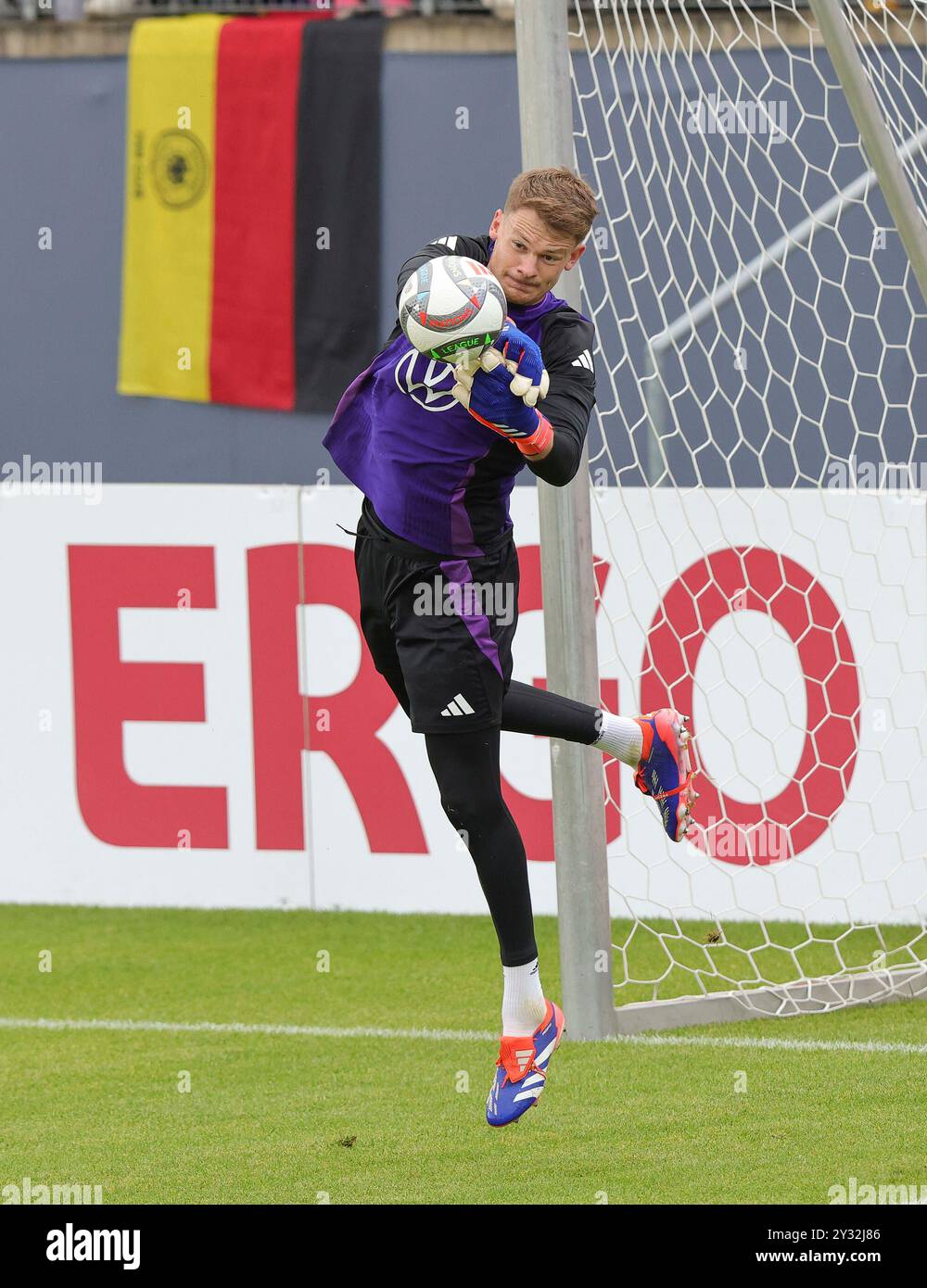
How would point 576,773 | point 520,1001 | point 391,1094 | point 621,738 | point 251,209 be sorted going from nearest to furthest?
point 520,1001
point 621,738
point 391,1094
point 576,773
point 251,209

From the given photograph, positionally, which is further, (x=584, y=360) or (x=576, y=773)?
(x=576, y=773)

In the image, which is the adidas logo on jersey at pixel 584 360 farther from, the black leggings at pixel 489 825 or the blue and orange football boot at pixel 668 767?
the blue and orange football boot at pixel 668 767

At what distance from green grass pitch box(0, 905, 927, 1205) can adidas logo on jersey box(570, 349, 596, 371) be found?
1.75 m

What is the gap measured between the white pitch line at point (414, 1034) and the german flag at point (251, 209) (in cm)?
455

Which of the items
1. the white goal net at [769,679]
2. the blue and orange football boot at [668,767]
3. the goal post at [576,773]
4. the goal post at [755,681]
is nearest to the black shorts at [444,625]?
the blue and orange football boot at [668,767]

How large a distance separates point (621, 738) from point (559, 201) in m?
1.29

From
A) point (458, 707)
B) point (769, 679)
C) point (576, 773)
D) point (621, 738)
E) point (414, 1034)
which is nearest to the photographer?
point (458, 707)

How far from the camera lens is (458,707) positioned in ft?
13.4

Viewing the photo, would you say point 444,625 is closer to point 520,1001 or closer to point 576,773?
point 520,1001

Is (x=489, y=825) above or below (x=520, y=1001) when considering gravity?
above

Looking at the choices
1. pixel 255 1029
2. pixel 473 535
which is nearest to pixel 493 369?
pixel 473 535

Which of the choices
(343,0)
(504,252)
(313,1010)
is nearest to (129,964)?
(313,1010)

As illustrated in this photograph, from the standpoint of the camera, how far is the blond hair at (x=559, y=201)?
3.90 meters

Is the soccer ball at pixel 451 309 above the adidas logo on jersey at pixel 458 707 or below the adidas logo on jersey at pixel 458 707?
above
